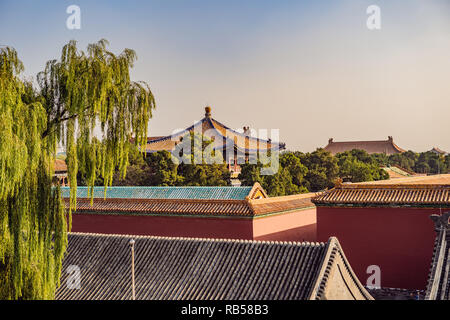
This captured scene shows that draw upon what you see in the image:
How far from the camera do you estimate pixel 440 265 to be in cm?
843

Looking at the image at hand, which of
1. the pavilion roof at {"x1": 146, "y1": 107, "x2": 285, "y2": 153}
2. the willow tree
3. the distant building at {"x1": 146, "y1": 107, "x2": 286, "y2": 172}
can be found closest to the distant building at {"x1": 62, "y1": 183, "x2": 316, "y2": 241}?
the willow tree

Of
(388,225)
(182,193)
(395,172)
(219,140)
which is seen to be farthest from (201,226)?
(395,172)

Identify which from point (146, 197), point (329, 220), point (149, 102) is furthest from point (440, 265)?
point (146, 197)

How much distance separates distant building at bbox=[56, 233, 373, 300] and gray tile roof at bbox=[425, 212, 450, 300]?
59.1 inches

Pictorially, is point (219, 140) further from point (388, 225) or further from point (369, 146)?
point (369, 146)

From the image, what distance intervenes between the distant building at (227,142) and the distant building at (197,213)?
10958 millimetres

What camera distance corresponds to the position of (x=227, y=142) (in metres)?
27.4

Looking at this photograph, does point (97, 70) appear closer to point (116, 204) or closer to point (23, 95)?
point (23, 95)

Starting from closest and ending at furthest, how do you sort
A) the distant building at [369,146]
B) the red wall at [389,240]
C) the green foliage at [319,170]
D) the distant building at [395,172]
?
1. the red wall at [389,240]
2. the green foliage at [319,170]
3. the distant building at [395,172]
4. the distant building at [369,146]

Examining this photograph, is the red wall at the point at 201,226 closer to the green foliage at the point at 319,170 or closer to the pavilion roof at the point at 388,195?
the pavilion roof at the point at 388,195

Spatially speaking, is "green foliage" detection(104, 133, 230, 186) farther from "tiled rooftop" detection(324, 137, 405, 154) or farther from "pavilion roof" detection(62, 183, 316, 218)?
"tiled rooftop" detection(324, 137, 405, 154)

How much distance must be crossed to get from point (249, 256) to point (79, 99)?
457 centimetres

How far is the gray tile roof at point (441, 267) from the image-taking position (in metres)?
7.67

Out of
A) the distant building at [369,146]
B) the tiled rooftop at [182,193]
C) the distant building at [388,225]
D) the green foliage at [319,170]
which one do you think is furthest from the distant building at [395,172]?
the distant building at [369,146]
